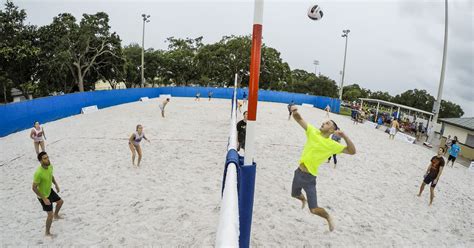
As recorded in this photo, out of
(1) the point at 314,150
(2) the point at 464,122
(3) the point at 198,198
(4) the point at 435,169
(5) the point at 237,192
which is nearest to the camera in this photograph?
(5) the point at 237,192

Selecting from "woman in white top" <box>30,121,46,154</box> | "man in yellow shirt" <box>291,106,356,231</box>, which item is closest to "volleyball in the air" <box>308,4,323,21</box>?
"man in yellow shirt" <box>291,106,356,231</box>

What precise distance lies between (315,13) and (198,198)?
508cm

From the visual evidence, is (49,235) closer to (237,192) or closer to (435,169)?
(237,192)

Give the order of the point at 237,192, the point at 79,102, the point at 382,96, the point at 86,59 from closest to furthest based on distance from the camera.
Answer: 1. the point at 237,192
2. the point at 79,102
3. the point at 86,59
4. the point at 382,96

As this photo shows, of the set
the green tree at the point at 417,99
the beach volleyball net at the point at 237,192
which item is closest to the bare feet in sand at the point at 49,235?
the beach volleyball net at the point at 237,192

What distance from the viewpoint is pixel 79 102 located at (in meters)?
21.3

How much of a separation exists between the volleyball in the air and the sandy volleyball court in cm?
438

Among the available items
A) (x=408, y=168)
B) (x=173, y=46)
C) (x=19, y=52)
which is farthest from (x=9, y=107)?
(x=173, y=46)

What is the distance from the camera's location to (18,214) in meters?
6.34

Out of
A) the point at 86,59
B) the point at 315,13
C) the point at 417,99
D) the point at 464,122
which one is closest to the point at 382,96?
the point at 417,99

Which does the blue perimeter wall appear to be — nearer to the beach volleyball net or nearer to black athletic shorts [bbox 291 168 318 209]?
black athletic shorts [bbox 291 168 318 209]

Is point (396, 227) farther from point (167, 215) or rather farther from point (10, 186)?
point (10, 186)

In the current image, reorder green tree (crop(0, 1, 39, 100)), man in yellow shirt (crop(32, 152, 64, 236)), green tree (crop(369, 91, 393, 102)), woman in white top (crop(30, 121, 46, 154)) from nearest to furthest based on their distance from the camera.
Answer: man in yellow shirt (crop(32, 152, 64, 236)) < woman in white top (crop(30, 121, 46, 154)) < green tree (crop(0, 1, 39, 100)) < green tree (crop(369, 91, 393, 102))

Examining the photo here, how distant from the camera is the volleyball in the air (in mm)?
6008
